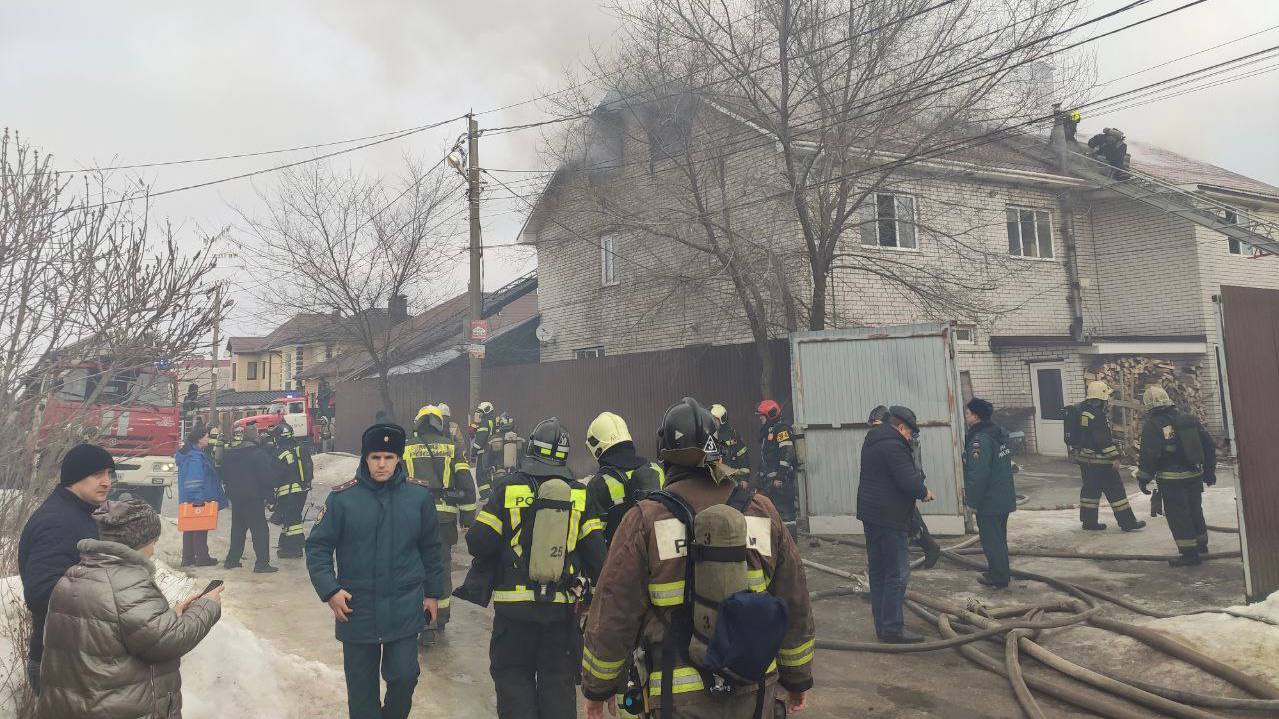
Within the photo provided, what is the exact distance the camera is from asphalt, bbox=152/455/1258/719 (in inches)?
197

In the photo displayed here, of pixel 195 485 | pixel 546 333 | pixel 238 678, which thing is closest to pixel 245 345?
pixel 546 333

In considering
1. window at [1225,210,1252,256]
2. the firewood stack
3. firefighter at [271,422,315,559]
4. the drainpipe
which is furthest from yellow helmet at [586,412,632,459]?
window at [1225,210,1252,256]

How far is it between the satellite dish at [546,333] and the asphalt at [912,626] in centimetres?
1055

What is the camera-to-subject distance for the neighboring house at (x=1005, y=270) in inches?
527

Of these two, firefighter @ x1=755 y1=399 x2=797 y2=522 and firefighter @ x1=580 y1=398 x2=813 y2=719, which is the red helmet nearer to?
firefighter @ x1=755 y1=399 x2=797 y2=522

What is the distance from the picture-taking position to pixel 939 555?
26.6 ft

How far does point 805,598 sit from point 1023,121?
35.2 ft

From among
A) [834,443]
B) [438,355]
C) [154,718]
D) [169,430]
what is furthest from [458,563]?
[438,355]

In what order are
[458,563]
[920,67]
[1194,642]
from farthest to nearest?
[920,67] → [458,563] → [1194,642]

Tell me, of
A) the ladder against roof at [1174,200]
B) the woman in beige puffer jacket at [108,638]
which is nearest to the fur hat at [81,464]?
the woman in beige puffer jacket at [108,638]

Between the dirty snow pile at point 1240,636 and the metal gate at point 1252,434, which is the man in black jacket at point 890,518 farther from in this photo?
the metal gate at point 1252,434

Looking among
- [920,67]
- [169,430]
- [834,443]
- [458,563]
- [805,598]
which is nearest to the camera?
[805,598]

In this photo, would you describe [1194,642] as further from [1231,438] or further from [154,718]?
[154,718]

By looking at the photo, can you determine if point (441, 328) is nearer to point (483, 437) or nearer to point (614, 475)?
point (483, 437)
